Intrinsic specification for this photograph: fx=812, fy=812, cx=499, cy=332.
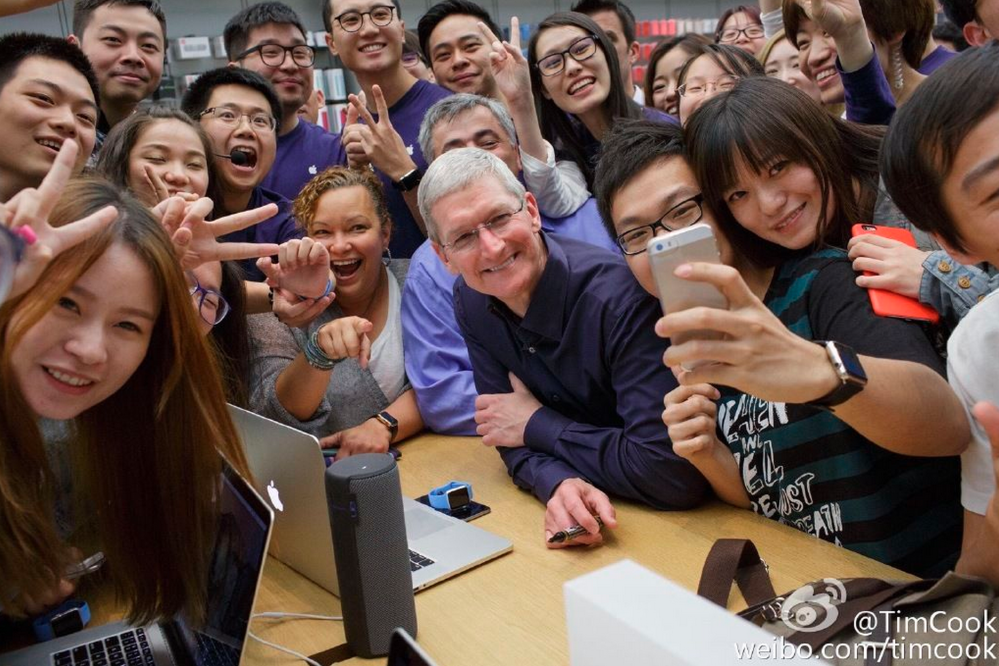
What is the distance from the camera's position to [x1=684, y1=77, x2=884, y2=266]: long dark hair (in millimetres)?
1450

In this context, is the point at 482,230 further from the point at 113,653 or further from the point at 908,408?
the point at 113,653

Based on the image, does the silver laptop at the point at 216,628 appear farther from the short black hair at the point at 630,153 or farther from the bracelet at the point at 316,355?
the short black hair at the point at 630,153

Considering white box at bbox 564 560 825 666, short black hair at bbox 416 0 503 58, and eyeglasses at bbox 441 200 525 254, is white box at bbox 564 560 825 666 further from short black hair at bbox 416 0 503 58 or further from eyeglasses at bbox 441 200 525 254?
short black hair at bbox 416 0 503 58

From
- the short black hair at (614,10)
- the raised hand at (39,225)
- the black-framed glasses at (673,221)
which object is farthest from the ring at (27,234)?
the short black hair at (614,10)

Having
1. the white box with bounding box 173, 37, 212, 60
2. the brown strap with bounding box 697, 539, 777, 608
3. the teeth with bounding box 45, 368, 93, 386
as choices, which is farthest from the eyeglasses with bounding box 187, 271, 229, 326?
the white box with bounding box 173, 37, 212, 60

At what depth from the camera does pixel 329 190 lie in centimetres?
227

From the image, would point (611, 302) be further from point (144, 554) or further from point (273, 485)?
point (144, 554)

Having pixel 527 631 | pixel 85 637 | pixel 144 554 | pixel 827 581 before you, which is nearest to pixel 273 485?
pixel 144 554

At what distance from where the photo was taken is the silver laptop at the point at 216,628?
1.06 meters

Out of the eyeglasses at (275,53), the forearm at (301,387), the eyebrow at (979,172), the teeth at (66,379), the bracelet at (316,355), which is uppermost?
the eyeglasses at (275,53)

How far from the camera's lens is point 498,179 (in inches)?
68.7

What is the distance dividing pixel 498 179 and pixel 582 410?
533 millimetres

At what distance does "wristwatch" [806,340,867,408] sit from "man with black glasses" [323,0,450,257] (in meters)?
1.87

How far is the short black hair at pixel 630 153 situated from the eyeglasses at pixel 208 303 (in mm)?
877
